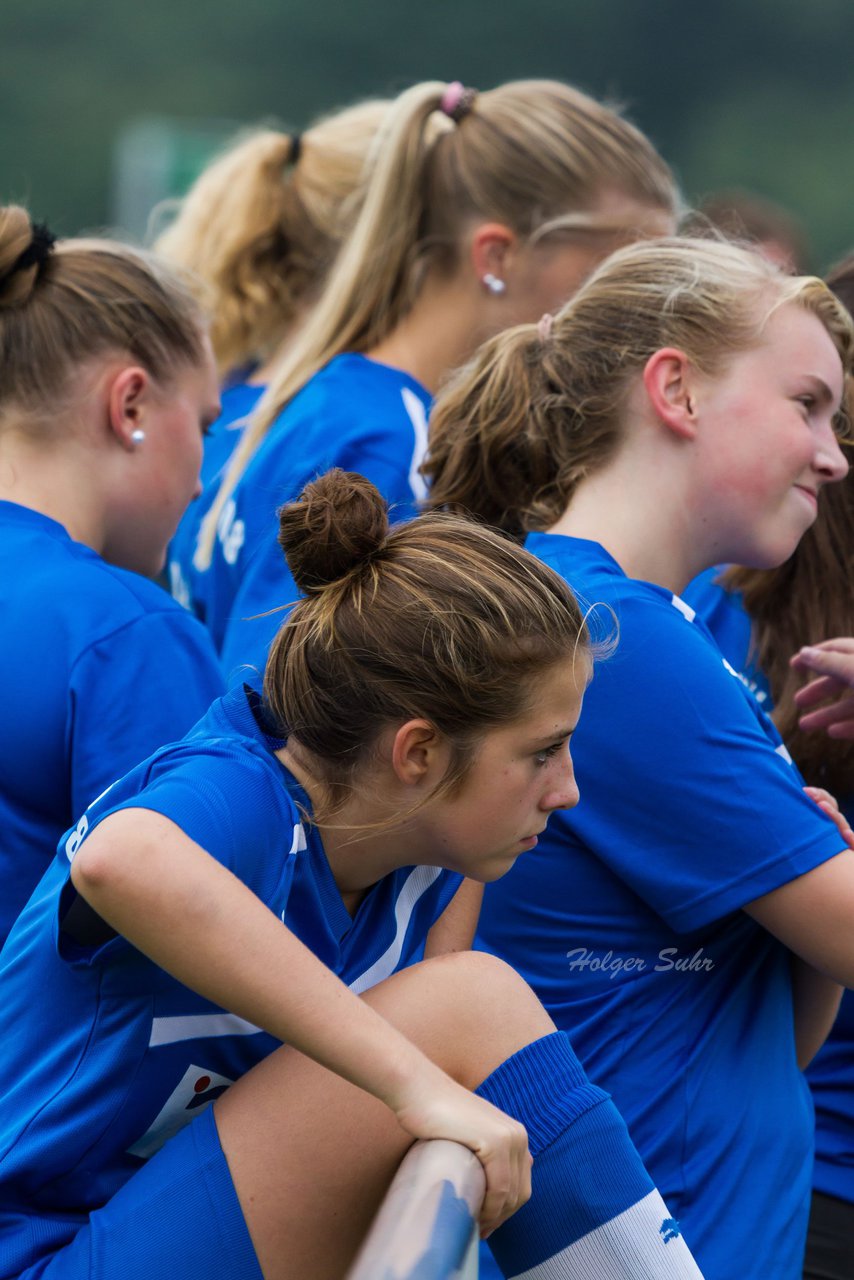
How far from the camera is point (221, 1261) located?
176 centimetres

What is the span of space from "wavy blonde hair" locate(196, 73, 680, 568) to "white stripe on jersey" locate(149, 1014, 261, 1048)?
1701mm

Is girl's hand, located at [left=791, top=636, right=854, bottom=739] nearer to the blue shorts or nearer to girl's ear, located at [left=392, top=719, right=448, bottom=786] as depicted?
girl's ear, located at [left=392, top=719, right=448, bottom=786]

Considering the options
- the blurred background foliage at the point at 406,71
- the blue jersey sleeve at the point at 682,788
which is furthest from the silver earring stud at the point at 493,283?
the blurred background foliage at the point at 406,71

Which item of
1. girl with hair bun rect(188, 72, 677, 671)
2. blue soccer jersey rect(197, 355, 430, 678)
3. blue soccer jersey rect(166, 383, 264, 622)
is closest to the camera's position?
blue soccer jersey rect(197, 355, 430, 678)

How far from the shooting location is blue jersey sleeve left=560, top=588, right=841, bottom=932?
214cm

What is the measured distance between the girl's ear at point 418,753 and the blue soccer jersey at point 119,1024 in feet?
0.38

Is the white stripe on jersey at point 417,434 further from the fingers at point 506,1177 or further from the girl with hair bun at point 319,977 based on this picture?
the fingers at point 506,1177

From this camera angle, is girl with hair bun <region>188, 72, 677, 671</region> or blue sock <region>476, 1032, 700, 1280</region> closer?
blue sock <region>476, 1032, 700, 1280</region>

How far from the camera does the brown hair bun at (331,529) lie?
1983 millimetres

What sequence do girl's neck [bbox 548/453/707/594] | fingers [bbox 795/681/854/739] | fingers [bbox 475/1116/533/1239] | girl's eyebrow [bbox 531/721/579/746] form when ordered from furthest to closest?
fingers [bbox 795/681/854/739]
girl's neck [bbox 548/453/707/594]
girl's eyebrow [bbox 531/721/579/746]
fingers [bbox 475/1116/533/1239]

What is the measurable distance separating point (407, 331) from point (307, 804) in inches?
73.1

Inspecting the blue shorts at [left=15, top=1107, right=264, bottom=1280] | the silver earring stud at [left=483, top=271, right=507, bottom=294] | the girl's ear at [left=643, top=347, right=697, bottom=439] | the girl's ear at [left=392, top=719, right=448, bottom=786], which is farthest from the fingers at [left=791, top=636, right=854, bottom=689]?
the silver earring stud at [left=483, top=271, right=507, bottom=294]

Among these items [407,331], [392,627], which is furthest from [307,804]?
[407,331]

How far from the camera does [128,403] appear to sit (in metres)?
2.64
